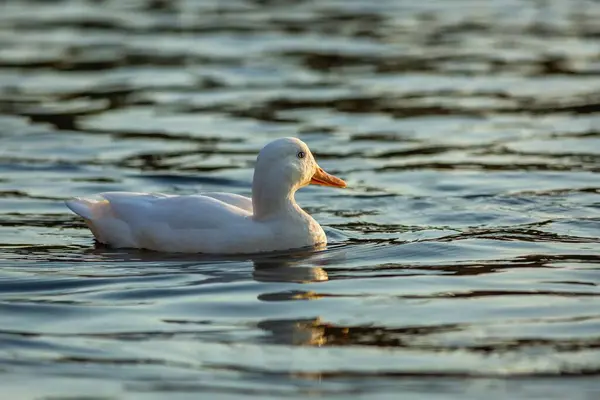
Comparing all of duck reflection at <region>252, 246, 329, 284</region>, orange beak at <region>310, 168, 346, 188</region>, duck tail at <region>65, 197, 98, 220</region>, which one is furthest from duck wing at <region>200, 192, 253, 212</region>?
duck tail at <region>65, 197, 98, 220</region>

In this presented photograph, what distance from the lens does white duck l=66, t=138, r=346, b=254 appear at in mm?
9922

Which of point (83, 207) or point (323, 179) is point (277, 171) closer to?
point (323, 179)

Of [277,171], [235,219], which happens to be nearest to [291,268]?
[235,219]

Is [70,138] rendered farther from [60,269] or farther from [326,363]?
[326,363]

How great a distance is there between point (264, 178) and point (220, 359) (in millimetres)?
2846

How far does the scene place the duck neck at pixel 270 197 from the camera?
998cm

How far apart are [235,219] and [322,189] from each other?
2868 millimetres

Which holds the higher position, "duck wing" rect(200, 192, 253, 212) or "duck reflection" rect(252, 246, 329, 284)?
"duck wing" rect(200, 192, 253, 212)

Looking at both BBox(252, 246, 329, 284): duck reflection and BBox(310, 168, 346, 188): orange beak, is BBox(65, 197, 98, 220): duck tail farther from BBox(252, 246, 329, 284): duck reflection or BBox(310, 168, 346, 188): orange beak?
BBox(310, 168, 346, 188): orange beak

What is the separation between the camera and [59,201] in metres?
12.1

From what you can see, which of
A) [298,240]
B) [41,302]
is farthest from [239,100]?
[41,302]

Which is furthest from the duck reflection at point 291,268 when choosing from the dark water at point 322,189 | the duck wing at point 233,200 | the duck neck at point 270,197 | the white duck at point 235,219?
the duck wing at point 233,200

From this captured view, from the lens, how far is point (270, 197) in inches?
394

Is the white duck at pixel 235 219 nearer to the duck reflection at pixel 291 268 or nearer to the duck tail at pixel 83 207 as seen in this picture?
the duck tail at pixel 83 207
